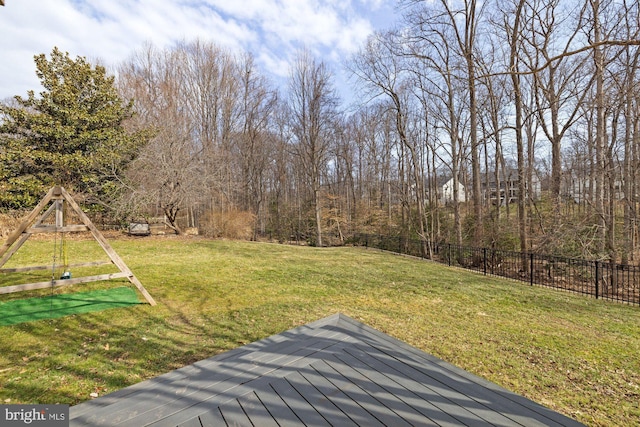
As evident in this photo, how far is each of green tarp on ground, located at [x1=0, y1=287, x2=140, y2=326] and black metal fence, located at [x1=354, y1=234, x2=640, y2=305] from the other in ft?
32.2

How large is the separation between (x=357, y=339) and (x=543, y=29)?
12628 millimetres

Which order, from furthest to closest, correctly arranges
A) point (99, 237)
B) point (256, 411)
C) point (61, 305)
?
point (61, 305) < point (99, 237) < point (256, 411)

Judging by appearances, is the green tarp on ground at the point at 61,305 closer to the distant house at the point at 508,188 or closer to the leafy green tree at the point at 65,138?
the leafy green tree at the point at 65,138

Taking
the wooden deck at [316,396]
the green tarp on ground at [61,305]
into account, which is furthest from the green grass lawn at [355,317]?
the wooden deck at [316,396]

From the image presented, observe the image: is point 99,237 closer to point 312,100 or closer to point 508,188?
point 312,100

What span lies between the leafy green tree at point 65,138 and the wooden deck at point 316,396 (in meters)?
13.4

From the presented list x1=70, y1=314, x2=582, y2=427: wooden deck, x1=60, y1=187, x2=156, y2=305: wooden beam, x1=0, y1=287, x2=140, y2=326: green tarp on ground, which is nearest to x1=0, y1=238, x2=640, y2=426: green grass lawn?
x1=0, y1=287, x2=140, y2=326: green tarp on ground

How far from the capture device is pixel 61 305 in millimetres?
4566

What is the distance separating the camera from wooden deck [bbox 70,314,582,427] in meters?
1.73

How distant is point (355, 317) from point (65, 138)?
15.0 m

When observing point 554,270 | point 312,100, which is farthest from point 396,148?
point 554,270

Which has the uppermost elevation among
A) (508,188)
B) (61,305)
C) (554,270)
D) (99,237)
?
(508,188)

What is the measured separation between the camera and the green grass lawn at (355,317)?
2650mm

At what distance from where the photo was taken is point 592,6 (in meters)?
7.50
